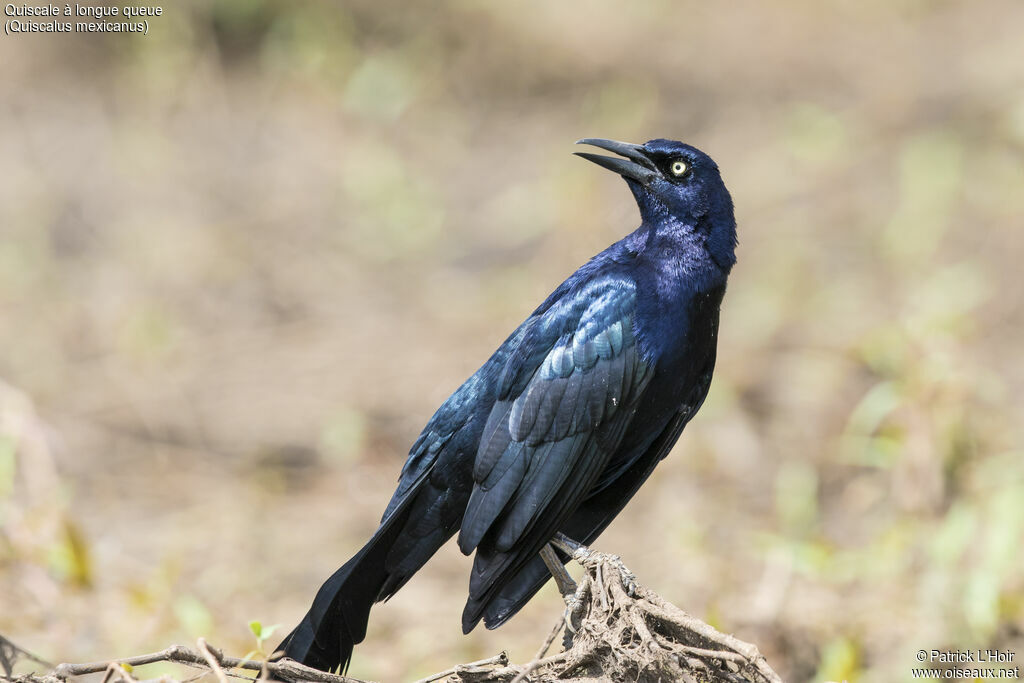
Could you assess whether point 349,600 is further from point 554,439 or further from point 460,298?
point 460,298

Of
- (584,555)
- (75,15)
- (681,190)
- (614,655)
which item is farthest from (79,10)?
(614,655)

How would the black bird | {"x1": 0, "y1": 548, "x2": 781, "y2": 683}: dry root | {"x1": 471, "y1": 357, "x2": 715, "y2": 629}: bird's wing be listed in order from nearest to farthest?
1. {"x1": 0, "y1": 548, "x2": 781, "y2": 683}: dry root
2. the black bird
3. {"x1": 471, "y1": 357, "x2": 715, "y2": 629}: bird's wing

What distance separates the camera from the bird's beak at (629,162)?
12.2ft

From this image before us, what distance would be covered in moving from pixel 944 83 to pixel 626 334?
23.5 ft

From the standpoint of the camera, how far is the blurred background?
15.7 ft

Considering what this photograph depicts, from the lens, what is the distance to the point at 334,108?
9.10 m

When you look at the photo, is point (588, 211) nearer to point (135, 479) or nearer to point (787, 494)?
point (787, 494)

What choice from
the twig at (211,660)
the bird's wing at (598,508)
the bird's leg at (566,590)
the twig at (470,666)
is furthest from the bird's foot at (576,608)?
the twig at (211,660)

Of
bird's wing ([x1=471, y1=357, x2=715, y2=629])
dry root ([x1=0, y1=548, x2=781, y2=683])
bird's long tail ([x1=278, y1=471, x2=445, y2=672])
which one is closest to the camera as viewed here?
dry root ([x1=0, y1=548, x2=781, y2=683])

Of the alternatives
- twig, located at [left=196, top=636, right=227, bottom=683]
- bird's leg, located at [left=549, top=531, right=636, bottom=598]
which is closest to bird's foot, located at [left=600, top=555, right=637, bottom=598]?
bird's leg, located at [left=549, top=531, right=636, bottom=598]

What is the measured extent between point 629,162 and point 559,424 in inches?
38.0

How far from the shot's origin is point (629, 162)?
3801 mm

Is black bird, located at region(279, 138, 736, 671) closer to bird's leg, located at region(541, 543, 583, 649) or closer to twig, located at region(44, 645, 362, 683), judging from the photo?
bird's leg, located at region(541, 543, 583, 649)

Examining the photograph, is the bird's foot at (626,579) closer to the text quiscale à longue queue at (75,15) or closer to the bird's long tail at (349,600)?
the bird's long tail at (349,600)
